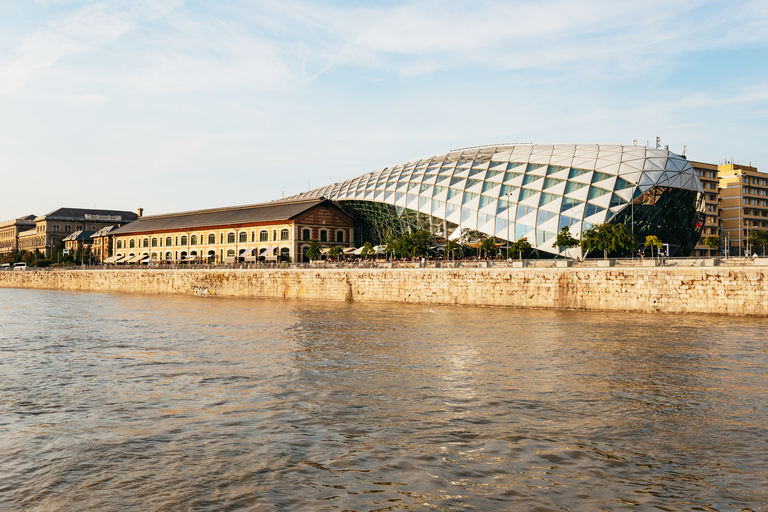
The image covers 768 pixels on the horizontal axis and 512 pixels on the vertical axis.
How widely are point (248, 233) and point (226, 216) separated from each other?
899 centimetres

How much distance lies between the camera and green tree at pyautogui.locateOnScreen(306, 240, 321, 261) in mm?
89438

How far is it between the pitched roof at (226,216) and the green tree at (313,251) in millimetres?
5498

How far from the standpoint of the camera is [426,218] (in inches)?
3314

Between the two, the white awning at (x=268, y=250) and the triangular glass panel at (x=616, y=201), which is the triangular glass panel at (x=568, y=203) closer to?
the triangular glass panel at (x=616, y=201)

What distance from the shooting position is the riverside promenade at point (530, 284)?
131ft

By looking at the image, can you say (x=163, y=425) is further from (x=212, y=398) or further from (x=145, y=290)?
(x=145, y=290)

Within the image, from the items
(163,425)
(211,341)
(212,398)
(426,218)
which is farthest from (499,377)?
(426,218)

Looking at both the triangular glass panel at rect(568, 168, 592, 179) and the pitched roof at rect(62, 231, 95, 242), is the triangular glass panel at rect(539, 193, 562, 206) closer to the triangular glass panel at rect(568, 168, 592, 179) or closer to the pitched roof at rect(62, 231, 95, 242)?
the triangular glass panel at rect(568, 168, 592, 179)

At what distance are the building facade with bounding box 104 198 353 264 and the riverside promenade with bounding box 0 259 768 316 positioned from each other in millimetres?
16233

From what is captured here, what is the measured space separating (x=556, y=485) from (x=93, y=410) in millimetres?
11036

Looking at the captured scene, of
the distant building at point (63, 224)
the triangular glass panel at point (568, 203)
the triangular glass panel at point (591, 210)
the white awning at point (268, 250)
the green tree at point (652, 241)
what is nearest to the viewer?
the green tree at point (652, 241)

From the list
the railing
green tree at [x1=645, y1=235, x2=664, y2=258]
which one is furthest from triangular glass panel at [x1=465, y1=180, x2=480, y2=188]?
green tree at [x1=645, y1=235, x2=664, y2=258]

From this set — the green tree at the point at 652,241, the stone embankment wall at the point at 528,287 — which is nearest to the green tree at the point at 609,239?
the green tree at the point at 652,241

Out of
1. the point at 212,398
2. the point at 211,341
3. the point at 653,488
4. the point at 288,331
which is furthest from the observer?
the point at 288,331
